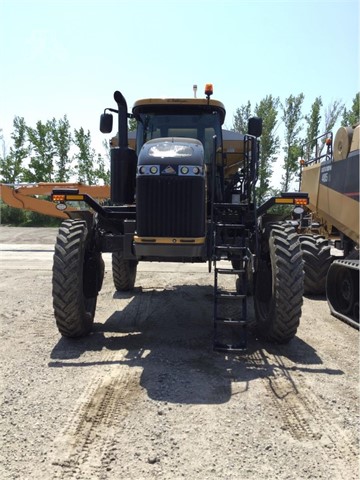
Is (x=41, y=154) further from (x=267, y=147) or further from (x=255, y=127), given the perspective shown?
(x=255, y=127)

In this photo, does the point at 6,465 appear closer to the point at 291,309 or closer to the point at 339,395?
the point at 339,395

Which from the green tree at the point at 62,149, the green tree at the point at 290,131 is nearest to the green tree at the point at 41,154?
the green tree at the point at 62,149

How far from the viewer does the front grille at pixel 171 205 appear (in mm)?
4852

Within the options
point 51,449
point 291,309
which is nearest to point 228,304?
point 291,309

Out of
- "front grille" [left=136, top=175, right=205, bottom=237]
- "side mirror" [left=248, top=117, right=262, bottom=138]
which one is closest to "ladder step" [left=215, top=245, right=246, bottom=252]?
"front grille" [left=136, top=175, right=205, bottom=237]

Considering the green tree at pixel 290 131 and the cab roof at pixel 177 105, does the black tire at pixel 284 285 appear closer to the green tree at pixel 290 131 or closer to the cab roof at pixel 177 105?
the cab roof at pixel 177 105

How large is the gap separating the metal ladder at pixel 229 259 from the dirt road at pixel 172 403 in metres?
0.17

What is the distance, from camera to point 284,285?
479 cm

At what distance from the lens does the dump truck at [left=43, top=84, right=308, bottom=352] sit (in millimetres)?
4848

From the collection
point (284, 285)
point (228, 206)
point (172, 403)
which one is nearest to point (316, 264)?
point (228, 206)

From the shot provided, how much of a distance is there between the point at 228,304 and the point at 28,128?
106 ft

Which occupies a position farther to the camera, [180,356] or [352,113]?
[352,113]

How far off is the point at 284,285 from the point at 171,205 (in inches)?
58.9

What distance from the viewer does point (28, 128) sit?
3525 centimetres
